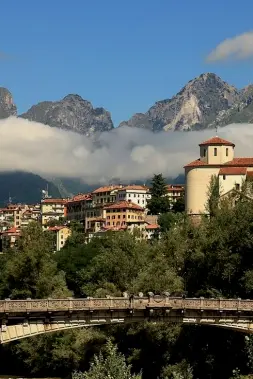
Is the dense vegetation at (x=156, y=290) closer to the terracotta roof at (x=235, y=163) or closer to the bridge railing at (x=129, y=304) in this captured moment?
the bridge railing at (x=129, y=304)

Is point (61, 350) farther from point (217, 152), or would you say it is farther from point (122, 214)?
point (122, 214)

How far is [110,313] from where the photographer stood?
146 feet

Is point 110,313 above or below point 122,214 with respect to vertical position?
below

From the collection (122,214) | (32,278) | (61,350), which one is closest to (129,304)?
(61,350)

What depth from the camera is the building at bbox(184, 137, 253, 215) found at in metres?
123

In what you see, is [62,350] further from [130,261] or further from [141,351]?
[130,261]

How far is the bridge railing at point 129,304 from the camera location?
141 feet

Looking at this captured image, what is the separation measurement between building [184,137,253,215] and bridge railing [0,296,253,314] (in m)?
75.9

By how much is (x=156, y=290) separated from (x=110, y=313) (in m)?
17.1

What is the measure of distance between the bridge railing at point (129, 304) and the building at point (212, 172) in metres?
75.9

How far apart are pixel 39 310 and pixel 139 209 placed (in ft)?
457

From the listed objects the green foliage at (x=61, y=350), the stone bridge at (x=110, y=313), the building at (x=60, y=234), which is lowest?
the green foliage at (x=61, y=350)

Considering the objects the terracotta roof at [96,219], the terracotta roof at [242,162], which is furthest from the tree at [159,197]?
the terracotta roof at [242,162]

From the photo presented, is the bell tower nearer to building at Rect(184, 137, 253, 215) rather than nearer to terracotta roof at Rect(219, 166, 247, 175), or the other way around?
building at Rect(184, 137, 253, 215)
